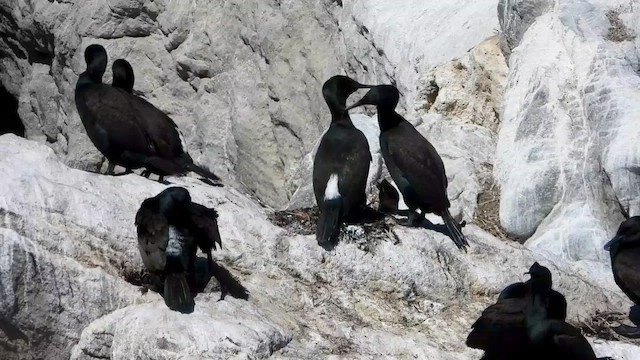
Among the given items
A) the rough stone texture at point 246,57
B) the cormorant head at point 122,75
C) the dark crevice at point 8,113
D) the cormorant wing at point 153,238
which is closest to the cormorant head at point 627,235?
the cormorant wing at point 153,238

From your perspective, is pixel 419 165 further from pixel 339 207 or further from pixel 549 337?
pixel 549 337

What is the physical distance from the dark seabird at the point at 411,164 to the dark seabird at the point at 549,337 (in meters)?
2.48

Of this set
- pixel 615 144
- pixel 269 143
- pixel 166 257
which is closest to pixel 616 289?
pixel 615 144

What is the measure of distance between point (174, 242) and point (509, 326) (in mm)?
2465

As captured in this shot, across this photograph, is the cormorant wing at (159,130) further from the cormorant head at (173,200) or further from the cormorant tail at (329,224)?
the cormorant head at (173,200)

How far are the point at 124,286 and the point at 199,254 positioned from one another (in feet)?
3.12

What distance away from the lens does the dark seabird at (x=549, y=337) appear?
9508mm

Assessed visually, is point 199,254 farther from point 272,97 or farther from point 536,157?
point 272,97

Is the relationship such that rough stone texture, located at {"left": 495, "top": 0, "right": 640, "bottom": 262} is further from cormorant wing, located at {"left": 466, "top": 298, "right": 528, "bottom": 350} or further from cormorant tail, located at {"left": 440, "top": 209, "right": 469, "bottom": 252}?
cormorant wing, located at {"left": 466, "top": 298, "right": 528, "bottom": 350}

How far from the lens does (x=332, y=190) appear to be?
38.1 feet

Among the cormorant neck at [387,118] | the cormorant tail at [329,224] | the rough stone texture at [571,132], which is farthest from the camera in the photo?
the rough stone texture at [571,132]

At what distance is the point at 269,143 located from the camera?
20.1m

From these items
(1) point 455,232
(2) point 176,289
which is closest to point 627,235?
(1) point 455,232

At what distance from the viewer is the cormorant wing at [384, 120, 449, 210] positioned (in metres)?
12.4
